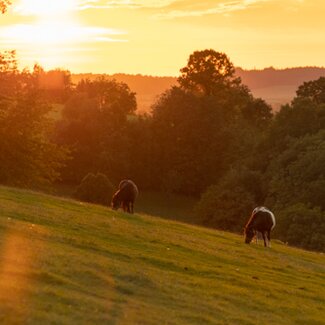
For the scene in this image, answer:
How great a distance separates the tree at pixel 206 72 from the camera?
340 ft

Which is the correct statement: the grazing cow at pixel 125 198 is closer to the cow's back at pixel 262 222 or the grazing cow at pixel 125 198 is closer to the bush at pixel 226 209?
the cow's back at pixel 262 222

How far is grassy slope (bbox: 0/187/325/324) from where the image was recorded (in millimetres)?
15117

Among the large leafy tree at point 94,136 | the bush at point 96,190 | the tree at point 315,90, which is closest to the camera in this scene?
the bush at point 96,190

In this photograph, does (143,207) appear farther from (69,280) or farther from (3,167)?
(69,280)

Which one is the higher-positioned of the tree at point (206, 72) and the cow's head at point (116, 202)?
the tree at point (206, 72)

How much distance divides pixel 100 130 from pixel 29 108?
42545 mm

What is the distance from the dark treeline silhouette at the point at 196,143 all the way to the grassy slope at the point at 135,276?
2628 centimetres

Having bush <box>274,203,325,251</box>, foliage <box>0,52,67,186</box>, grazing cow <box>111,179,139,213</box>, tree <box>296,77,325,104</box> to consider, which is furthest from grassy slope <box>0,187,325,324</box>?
tree <box>296,77,325,104</box>

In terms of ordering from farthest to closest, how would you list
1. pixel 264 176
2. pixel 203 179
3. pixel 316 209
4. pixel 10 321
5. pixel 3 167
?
pixel 203 179, pixel 264 176, pixel 316 209, pixel 3 167, pixel 10 321

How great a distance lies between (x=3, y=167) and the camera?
55.8m

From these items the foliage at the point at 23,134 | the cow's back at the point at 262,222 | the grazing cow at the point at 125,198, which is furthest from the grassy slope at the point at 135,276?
the foliage at the point at 23,134

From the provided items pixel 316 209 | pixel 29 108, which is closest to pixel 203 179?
pixel 316 209

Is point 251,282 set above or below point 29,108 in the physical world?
below

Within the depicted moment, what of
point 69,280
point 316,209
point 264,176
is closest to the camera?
point 69,280
